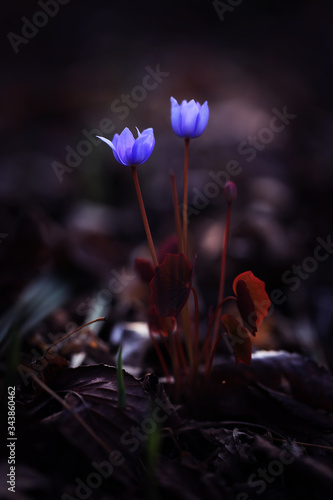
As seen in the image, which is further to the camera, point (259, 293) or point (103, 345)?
point (103, 345)

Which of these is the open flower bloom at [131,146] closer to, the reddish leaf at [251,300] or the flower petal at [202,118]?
the flower petal at [202,118]

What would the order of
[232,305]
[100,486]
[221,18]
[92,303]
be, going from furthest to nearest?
1. [221,18]
2. [232,305]
3. [92,303]
4. [100,486]

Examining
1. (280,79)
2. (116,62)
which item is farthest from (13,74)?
(280,79)

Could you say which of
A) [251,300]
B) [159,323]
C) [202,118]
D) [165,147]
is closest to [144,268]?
[159,323]

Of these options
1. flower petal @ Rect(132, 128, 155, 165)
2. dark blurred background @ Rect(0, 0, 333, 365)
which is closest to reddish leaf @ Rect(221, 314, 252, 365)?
flower petal @ Rect(132, 128, 155, 165)

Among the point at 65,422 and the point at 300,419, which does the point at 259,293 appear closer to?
the point at 300,419

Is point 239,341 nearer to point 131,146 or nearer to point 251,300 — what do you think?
point 251,300

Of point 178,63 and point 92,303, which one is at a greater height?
point 92,303

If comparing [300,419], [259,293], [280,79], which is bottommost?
[280,79]
